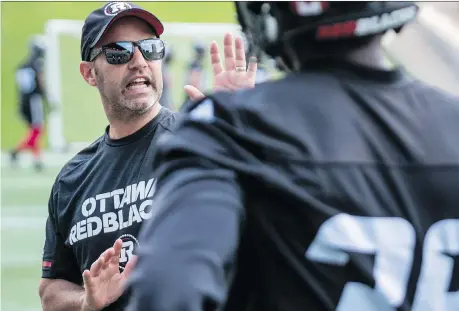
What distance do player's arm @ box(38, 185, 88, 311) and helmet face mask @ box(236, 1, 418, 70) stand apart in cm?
209

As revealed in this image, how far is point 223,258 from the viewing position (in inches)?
61.3

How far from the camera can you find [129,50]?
3914mm

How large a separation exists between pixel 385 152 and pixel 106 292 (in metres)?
1.77

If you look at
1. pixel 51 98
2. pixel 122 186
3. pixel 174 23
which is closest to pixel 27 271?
pixel 122 186

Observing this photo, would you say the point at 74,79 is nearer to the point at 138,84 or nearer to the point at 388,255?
the point at 138,84

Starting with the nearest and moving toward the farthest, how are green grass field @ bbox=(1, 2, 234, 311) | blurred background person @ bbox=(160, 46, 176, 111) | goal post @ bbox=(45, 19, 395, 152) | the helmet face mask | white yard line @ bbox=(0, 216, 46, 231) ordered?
the helmet face mask
green grass field @ bbox=(1, 2, 234, 311)
white yard line @ bbox=(0, 216, 46, 231)
blurred background person @ bbox=(160, 46, 176, 111)
goal post @ bbox=(45, 19, 395, 152)

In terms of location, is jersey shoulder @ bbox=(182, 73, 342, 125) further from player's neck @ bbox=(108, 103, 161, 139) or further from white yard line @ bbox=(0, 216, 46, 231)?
white yard line @ bbox=(0, 216, 46, 231)

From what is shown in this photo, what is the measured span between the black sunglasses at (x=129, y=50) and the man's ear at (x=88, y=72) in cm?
16

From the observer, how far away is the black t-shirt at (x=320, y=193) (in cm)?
163

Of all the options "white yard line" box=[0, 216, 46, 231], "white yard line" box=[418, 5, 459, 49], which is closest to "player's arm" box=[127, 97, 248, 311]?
"white yard line" box=[0, 216, 46, 231]

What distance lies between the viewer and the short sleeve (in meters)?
3.71

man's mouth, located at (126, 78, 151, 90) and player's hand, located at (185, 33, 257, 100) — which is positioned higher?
player's hand, located at (185, 33, 257, 100)

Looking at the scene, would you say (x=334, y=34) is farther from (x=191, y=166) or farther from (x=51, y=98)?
(x=51, y=98)

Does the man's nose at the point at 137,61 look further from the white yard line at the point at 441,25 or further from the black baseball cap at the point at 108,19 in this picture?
the white yard line at the point at 441,25
